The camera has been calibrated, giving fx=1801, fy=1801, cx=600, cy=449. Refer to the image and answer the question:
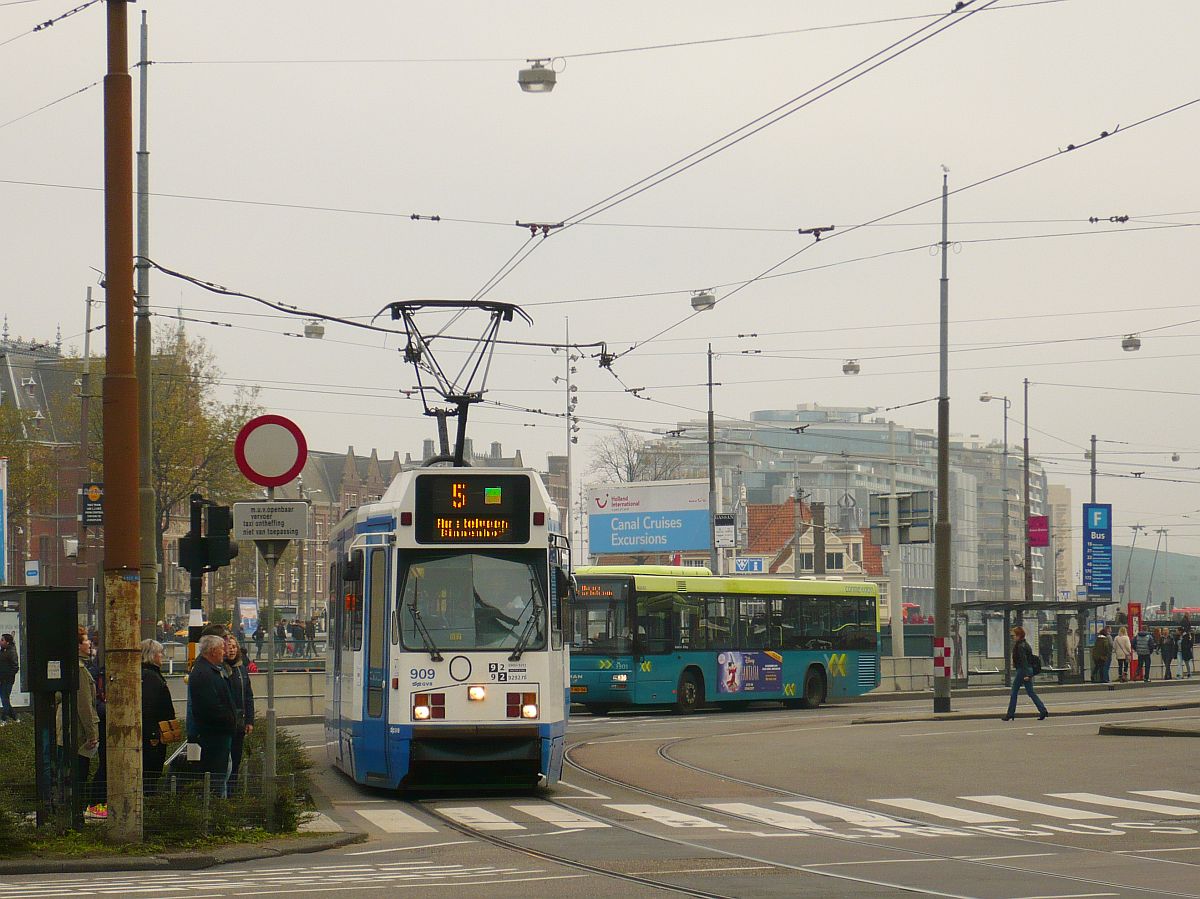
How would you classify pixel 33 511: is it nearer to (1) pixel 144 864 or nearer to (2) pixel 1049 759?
(2) pixel 1049 759

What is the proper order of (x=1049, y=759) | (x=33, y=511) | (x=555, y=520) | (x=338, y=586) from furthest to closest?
(x=33, y=511) → (x=1049, y=759) → (x=338, y=586) → (x=555, y=520)

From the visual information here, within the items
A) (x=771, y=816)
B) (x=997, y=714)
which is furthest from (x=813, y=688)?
(x=771, y=816)

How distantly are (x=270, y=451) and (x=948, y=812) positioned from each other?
6919 millimetres

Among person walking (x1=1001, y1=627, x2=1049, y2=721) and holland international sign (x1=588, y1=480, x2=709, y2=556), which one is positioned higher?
holland international sign (x1=588, y1=480, x2=709, y2=556)

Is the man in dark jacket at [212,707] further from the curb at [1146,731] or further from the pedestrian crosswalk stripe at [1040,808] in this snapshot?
the curb at [1146,731]

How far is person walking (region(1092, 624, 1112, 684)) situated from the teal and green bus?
1242 centimetres

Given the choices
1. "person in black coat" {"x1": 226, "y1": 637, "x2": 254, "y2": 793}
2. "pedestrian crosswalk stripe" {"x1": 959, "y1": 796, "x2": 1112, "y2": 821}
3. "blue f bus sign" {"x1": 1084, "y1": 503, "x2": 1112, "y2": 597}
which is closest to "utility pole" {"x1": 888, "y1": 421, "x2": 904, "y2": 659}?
"blue f bus sign" {"x1": 1084, "y1": 503, "x2": 1112, "y2": 597}

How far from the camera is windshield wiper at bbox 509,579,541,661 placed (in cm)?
1645

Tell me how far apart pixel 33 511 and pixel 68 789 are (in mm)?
65355

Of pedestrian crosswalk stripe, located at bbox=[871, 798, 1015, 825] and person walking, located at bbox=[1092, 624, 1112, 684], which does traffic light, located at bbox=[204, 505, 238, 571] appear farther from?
person walking, located at bbox=[1092, 624, 1112, 684]

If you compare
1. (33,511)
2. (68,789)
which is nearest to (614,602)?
(68,789)

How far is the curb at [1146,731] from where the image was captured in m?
24.6

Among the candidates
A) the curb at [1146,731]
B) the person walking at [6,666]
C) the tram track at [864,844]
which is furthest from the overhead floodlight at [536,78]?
the person walking at [6,666]

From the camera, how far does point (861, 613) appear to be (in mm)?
37219
